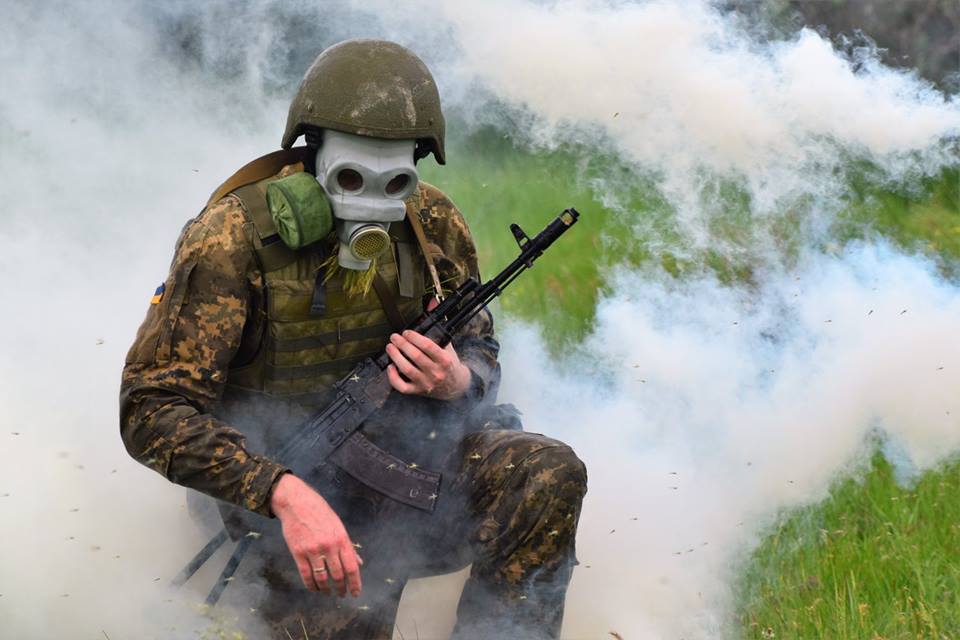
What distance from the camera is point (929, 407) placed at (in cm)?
495

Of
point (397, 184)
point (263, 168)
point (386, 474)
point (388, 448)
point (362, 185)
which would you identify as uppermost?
point (397, 184)

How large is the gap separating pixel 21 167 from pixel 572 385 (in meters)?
2.68

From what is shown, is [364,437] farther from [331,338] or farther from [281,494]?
[281,494]

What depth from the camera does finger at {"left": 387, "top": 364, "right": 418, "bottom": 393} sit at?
3.67 meters

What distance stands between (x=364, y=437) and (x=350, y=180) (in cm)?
83

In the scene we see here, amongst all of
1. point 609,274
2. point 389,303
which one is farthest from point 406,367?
point 609,274

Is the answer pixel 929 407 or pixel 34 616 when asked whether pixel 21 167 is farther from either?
pixel 929 407

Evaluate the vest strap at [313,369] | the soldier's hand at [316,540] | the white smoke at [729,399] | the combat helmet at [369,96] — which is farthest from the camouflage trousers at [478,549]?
the combat helmet at [369,96]

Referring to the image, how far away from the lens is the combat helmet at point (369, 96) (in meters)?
3.46

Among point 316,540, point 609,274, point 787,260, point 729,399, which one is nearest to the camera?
point 316,540

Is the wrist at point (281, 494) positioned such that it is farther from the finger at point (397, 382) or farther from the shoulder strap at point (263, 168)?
the shoulder strap at point (263, 168)

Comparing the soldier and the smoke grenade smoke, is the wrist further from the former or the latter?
the smoke grenade smoke

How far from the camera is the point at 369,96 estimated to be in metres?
3.48

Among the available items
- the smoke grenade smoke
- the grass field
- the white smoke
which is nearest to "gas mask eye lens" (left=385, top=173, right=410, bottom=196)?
the smoke grenade smoke
